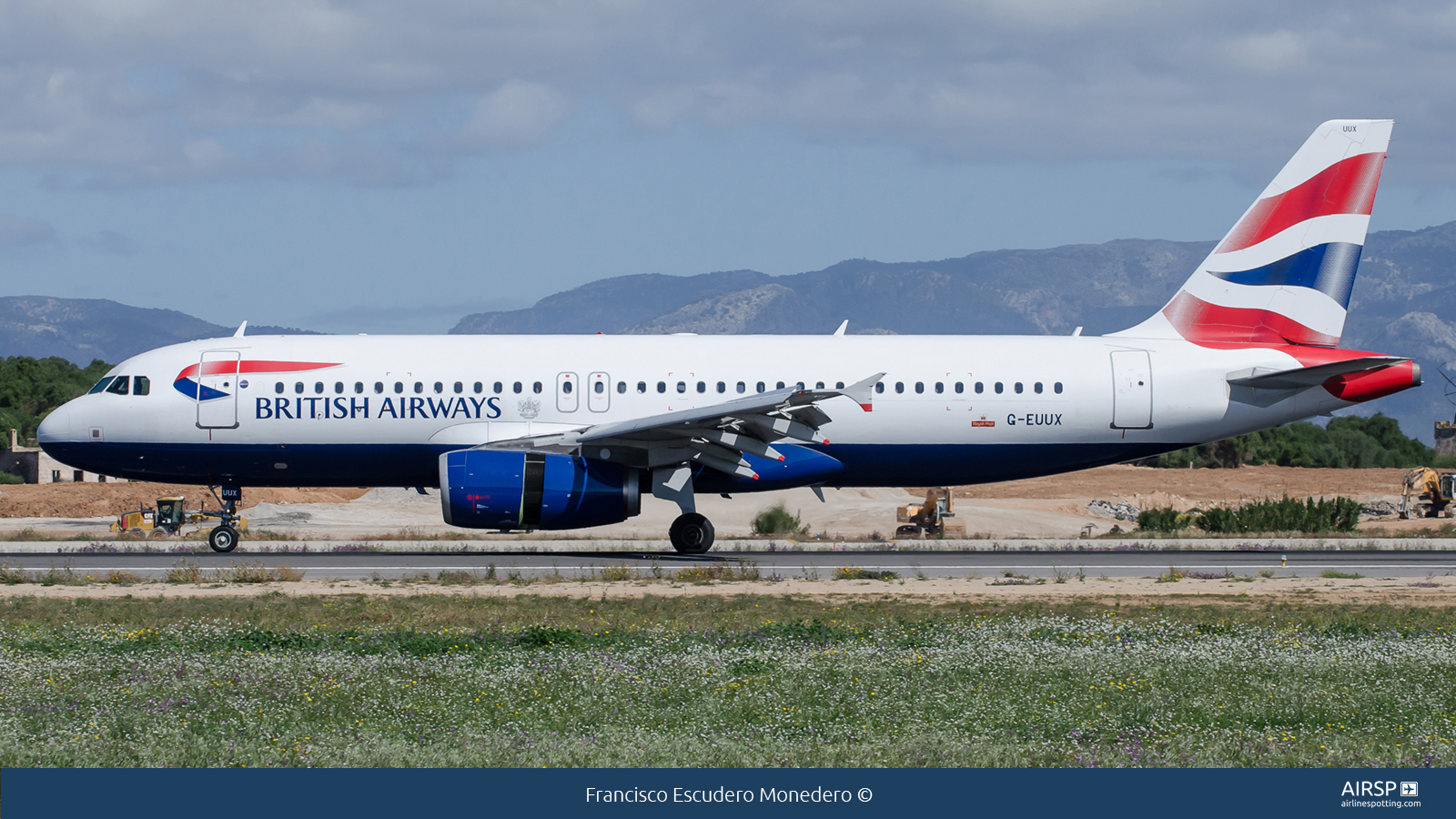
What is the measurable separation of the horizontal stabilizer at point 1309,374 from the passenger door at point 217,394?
62.4 ft

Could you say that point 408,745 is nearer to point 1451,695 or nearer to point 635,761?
point 635,761

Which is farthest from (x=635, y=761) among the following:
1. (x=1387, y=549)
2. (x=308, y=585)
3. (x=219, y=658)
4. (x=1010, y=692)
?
(x=1387, y=549)

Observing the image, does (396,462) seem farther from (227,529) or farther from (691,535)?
(691,535)

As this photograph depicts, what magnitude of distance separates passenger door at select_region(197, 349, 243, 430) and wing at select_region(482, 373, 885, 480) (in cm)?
495

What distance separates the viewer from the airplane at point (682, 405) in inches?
1008

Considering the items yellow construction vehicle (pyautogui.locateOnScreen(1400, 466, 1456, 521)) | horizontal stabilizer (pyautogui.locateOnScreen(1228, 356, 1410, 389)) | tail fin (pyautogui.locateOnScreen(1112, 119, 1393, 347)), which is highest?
tail fin (pyautogui.locateOnScreen(1112, 119, 1393, 347))

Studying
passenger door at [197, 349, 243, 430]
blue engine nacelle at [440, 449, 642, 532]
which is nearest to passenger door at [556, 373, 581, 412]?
blue engine nacelle at [440, 449, 642, 532]

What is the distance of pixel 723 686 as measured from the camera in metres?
11.7

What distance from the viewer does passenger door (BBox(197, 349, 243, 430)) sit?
25.7 meters

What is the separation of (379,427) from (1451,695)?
62.5ft

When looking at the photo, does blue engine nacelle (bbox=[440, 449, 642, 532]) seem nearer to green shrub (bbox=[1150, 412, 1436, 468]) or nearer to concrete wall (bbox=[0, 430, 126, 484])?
concrete wall (bbox=[0, 430, 126, 484])

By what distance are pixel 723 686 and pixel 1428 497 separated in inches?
1720

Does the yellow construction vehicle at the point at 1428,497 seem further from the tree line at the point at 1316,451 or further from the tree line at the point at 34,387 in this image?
the tree line at the point at 34,387

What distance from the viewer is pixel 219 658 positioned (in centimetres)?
1301
